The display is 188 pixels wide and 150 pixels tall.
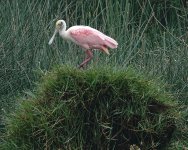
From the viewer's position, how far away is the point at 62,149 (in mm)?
5473

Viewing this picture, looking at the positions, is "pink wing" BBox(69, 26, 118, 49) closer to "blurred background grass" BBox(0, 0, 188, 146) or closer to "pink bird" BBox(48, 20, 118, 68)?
"pink bird" BBox(48, 20, 118, 68)

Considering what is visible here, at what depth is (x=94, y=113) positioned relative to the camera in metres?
5.52

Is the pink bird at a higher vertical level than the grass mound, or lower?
higher

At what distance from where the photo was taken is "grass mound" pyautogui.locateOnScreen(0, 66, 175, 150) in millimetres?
5457

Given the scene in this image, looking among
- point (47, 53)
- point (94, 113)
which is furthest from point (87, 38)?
point (47, 53)

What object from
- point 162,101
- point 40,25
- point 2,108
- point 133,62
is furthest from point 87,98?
point 40,25

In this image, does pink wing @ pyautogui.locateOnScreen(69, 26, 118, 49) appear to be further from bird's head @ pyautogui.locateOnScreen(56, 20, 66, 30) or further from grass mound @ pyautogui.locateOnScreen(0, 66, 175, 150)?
grass mound @ pyautogui.locateOnScreen(0, 66, 175, 150)

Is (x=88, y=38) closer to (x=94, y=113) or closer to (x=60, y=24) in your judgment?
(x=60, y=24)

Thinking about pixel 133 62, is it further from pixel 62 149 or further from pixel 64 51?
pixel 62 149

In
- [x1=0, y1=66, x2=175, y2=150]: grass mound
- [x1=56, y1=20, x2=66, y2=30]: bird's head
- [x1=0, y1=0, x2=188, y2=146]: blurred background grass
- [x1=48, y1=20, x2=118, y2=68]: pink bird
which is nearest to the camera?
[x1=0, y1=66, x2=175, y2=150]: grass mound

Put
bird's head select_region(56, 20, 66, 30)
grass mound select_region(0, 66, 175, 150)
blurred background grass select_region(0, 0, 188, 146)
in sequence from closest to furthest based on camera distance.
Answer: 1. grass mound select_region(0, 66, 175, 150)
2. bird's head select_region(56, 20, 66, 30)
3. blurred background grass select_region(0, 0, 188, 146)

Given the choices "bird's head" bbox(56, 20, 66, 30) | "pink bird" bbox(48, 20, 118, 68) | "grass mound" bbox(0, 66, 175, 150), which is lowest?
"grass mound" bbox(0, 66, 175, 150)

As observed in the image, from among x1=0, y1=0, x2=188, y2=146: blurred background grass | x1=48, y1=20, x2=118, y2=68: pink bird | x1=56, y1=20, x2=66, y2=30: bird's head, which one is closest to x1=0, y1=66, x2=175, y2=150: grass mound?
x1=48, y1=20, x2=118, y2=68: pink bird

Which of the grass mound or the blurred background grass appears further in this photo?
the blurred background grass
